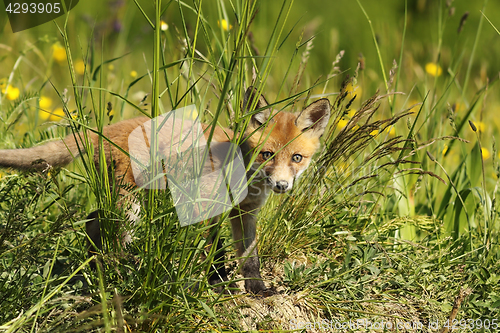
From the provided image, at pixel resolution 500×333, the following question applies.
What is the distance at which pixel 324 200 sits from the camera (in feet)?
7.47

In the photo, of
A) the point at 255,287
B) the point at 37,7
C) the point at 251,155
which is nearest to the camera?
the point at 255,287

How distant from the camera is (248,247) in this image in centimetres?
242

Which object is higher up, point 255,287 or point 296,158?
point 296,158

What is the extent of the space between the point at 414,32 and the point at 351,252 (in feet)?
20.8

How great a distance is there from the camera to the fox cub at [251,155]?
2.30 meters

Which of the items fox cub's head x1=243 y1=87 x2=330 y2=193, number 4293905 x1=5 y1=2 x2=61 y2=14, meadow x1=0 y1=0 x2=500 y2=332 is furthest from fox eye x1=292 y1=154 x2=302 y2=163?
number 4293905 x1=5 y1=2 x2=61 y2=14

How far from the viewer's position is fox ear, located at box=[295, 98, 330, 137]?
99.2 inches

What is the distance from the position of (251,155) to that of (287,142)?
0.80 ft

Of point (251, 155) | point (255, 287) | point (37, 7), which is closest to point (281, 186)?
point (251, 155)

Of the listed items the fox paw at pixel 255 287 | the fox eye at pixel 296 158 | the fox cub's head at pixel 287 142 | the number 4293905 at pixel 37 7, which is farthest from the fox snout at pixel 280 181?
the number 4293905 at pixel 37 7

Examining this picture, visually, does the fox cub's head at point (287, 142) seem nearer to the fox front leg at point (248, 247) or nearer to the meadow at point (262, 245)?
the meadow at point (262, 245)

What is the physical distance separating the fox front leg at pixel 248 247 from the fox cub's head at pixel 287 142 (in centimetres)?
24

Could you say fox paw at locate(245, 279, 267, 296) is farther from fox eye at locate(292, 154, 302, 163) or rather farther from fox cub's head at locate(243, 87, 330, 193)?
fox eye at locate(292, 154, 302, 163)

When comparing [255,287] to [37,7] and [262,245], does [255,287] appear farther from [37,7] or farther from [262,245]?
[37,7]
